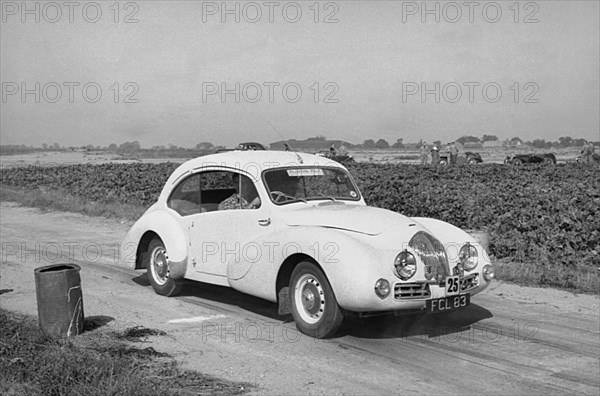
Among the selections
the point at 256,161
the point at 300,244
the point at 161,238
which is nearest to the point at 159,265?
the point at 161,238

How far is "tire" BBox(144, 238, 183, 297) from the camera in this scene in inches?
359

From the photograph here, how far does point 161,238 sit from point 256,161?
1.79 meters

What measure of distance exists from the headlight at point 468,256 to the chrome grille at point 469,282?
104 mm

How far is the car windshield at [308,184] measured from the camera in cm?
814

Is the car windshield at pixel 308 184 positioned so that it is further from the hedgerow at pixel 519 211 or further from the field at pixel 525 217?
the hedgerow at pixel 519 211

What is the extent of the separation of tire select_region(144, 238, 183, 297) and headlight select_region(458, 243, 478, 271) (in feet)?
12.4

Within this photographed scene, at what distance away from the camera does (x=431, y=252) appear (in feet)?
23.0

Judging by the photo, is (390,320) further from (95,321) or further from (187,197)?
(95,321)

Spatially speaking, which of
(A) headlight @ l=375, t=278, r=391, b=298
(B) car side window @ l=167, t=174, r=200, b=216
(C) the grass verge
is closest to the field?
(A) headlight @ l=375, t=278, r=391, b=298

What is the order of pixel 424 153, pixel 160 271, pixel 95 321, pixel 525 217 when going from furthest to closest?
pixel 424 153 < pixel 525 217 < pixel 160 271 < pixel 95 321

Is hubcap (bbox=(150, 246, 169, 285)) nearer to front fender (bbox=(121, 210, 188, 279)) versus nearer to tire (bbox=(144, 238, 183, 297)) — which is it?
tire (bbox=(144, 238, 183, 297))

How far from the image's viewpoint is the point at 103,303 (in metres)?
8.92

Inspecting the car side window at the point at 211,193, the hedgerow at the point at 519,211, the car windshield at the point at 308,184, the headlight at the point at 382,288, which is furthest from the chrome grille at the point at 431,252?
the hedgerow at the point at 519,211

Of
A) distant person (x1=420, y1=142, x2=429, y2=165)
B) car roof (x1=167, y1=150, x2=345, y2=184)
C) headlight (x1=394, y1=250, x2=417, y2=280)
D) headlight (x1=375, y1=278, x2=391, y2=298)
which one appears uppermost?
distant person (x1=420, y1=142, x2=429, y2=165)
